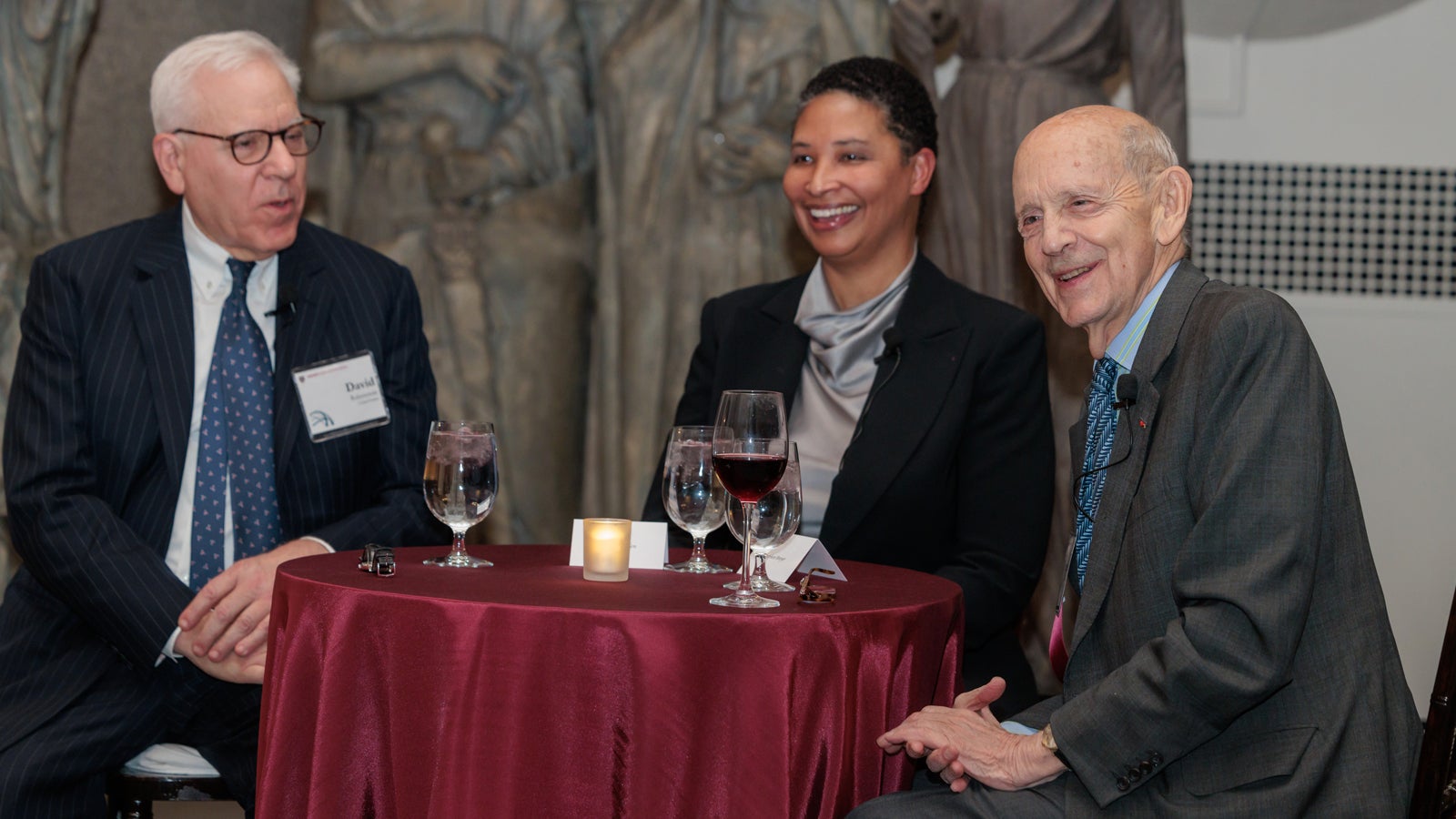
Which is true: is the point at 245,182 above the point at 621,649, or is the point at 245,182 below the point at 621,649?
above

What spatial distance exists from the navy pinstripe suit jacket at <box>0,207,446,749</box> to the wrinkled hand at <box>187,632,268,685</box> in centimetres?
13

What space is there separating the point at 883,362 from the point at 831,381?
0.49 feet

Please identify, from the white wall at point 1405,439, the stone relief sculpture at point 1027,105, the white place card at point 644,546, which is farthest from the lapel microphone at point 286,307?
the white wall at point 1405,439

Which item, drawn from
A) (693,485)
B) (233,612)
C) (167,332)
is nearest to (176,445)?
(167,332)

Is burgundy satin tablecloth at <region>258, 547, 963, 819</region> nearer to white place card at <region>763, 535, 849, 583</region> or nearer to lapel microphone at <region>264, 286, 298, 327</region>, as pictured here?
white place card at <region>763, 535, 849, 583</region>

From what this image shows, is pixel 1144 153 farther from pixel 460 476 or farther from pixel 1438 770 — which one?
pixel 460 476

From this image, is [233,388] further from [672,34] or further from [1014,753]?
[672,34]

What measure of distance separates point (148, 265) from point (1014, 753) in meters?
1.89

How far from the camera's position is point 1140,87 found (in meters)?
4.39

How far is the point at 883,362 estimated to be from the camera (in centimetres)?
263

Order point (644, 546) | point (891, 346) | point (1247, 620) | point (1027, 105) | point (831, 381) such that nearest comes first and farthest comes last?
point (1247, 620)
point (644, 546)
point (891, 346)
point (831, 381)
point (1027, 105)

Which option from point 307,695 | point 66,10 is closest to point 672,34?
point 66,10

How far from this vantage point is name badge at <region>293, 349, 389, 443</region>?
2.65 metres

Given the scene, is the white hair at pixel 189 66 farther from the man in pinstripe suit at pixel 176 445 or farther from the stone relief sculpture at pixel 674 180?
the stone relief sculpture at pixel 674 180
